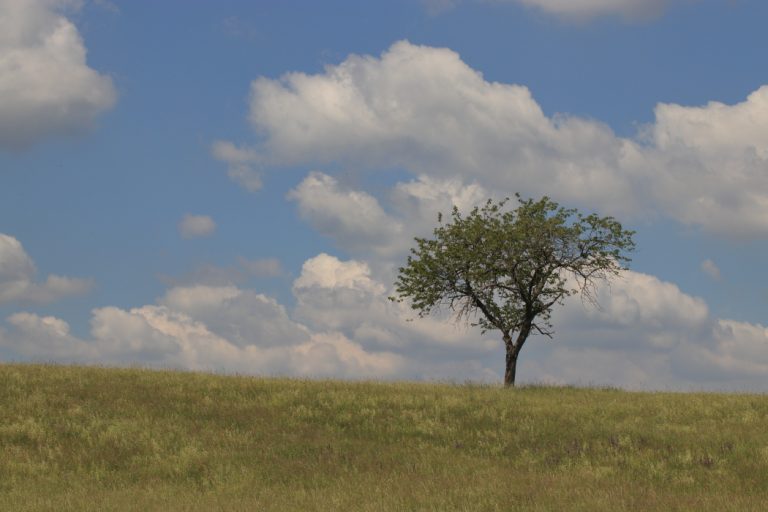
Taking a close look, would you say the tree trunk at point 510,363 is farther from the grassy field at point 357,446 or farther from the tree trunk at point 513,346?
the grassy field at point 357,446

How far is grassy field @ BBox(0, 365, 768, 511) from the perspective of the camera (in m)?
17.0

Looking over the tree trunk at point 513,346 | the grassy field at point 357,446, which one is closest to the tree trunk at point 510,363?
the tree trunk at point 513,346

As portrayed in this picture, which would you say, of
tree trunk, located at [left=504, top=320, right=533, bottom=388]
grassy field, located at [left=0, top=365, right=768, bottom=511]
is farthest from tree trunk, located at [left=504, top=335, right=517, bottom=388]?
grassy field, located at [left=0, top=365, right=768, bottom=511]

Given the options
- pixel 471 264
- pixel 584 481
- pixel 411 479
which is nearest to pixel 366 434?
pixel 411 479

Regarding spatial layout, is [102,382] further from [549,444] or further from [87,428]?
[549,444]

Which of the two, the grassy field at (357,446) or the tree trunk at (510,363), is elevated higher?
the tree trunk at (510,363)

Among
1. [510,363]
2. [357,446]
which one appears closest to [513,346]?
[510,363]

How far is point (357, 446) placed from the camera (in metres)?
23.4

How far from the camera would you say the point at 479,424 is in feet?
88.7

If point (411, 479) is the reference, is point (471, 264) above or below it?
above

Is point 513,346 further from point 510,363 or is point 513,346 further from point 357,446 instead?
point 357,446

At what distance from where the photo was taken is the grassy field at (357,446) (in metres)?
17.0

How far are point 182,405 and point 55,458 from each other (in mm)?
5922

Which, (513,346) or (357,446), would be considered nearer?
(357,446)
